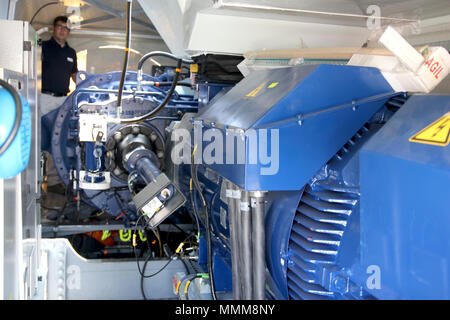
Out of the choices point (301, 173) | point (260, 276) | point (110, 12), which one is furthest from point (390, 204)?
point (110, 12)

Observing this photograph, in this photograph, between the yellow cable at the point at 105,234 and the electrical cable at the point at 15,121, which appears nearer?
the electrical cable at the point at 15,121

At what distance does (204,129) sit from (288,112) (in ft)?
1.99

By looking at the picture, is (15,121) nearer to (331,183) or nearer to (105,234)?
(331,183)

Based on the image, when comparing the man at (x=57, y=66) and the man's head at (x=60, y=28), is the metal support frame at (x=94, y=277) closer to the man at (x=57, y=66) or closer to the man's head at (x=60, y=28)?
the man at (x=57, y=66)

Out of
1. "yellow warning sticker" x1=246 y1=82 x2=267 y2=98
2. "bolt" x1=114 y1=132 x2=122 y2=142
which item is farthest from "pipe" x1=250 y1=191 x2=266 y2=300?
"bolt" x1=114 y1=132 x2=122 y2=142

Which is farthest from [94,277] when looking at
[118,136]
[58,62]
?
[58,62]

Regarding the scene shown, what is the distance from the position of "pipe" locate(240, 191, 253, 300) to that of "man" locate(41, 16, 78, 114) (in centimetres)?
374

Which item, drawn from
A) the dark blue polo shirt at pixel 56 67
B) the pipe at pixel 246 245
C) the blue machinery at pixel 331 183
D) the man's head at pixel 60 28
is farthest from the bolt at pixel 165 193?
the man's head at pixel 60 28

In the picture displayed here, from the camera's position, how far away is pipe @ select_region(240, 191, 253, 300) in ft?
5.16

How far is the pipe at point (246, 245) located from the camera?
1574 mm

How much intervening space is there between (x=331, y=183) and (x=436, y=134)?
447mm

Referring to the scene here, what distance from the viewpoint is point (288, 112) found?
1.44 metres

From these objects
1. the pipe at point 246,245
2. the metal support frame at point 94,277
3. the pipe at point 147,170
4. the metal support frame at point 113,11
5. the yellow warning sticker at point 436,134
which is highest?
the metal support frame at point 113,11

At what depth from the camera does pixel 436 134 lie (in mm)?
1060
